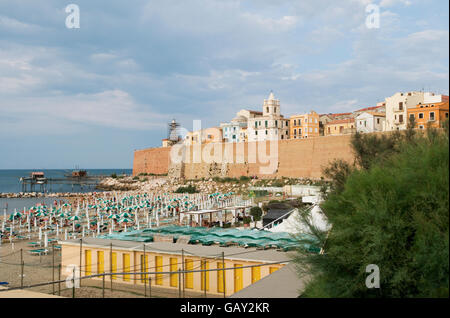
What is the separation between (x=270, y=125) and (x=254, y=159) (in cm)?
716

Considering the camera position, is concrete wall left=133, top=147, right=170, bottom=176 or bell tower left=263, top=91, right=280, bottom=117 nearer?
bell tower left=263, top=91, right=280, bottom=117

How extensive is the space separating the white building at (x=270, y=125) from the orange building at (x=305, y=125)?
68.1 inches

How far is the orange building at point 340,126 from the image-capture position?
5759cm

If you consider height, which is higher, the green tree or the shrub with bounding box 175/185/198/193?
→ the green tree

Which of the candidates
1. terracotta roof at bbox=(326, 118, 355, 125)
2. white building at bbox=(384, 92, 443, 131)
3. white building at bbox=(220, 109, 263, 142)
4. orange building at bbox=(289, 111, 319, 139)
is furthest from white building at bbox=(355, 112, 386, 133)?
white building at bbox=(220, 109, 263, 142)

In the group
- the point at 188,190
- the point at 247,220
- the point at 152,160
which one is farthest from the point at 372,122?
the point at 152,160

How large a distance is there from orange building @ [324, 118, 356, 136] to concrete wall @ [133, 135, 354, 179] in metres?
8.62

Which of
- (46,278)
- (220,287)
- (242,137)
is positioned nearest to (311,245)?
(220,287)

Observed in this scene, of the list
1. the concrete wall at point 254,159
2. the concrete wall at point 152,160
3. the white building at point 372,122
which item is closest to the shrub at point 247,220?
the concrete wall at point 254,159

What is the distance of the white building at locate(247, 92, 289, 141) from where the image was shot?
62.0 m

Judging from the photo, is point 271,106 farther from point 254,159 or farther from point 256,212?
point 256,212

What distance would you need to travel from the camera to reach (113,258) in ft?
42.2

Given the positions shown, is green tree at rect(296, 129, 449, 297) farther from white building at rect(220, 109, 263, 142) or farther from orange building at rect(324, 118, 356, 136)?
white building at rect(220, 109, 263, 142)

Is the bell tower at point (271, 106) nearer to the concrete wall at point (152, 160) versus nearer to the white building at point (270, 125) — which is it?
the white building at point (270, 125)
